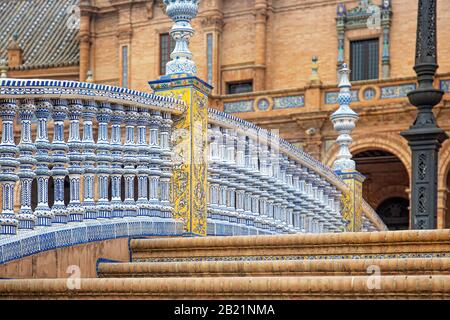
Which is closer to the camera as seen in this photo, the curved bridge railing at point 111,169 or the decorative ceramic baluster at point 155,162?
the curved bridge railing at point 111,169

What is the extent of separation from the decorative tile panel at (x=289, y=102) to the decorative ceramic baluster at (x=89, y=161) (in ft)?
68.1

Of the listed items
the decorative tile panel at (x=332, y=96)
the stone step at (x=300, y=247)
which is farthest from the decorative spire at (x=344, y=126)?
the decorative tile panel at (x=332, y=96)

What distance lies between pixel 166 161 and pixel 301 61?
24.2 m

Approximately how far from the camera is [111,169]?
24.9ft

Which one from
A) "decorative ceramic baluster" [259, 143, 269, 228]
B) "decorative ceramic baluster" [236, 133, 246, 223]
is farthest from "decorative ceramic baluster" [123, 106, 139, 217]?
"decorative ceramic baluster" [259, 143, 269, 228]

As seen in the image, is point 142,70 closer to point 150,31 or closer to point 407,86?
point 150,31

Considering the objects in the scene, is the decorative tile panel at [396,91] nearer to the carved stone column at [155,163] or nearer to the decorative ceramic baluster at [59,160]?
the carved stone column at [155,163]

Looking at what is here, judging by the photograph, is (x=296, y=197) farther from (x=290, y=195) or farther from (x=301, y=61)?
(x=301, y=61)

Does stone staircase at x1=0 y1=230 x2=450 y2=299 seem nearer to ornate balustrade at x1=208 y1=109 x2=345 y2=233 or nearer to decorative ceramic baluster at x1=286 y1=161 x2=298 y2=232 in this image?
ornate balustrade at x1=208 y1=109 x2=345 y2=233

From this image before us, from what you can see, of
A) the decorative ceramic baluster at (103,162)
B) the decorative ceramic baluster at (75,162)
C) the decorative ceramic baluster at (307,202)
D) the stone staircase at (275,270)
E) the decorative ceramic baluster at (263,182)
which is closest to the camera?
the stone staircase at (275,270)

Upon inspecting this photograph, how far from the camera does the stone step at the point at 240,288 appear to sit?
504 cm

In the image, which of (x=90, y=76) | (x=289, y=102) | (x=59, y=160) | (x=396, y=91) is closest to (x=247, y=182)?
(x=59, y=160)

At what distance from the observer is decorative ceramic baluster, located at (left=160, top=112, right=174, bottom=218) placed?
8250 millimetres

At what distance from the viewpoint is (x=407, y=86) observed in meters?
26.5
